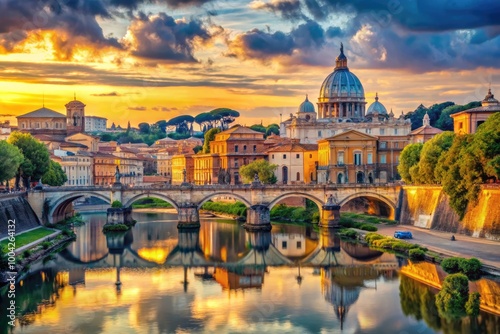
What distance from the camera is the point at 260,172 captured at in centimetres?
7069

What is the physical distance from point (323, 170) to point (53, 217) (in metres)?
25.9

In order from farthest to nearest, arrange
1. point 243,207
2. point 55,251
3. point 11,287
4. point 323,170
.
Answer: point 323,170
point 243,207
point 55,251
point 11,287

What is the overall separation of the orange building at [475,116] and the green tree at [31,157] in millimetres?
29824

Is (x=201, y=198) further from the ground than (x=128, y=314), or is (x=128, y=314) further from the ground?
(x=201, y=198)

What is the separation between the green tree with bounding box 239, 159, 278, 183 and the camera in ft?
232

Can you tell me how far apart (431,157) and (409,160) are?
20.3ft

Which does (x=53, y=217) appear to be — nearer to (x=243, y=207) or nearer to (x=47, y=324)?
(x=243, y=207)

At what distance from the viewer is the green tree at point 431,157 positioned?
53.3 m

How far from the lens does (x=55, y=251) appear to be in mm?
44281

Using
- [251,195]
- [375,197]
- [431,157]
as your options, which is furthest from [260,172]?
[431,157]

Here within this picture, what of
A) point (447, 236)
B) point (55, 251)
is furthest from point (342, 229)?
point (55, 251)

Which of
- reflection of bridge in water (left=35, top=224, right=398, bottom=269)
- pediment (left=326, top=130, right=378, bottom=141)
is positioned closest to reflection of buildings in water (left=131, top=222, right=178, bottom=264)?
reflection of bridge in water (left=35, top=224, right=398, bottom=269)

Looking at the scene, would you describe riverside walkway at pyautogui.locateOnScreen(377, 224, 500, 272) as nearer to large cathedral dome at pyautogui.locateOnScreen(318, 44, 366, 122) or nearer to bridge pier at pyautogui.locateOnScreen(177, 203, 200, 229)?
bridge pier at pyautogui.locateOnScreen(177, 203, 200, 229)

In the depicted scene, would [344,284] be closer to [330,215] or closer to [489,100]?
[330,215]
